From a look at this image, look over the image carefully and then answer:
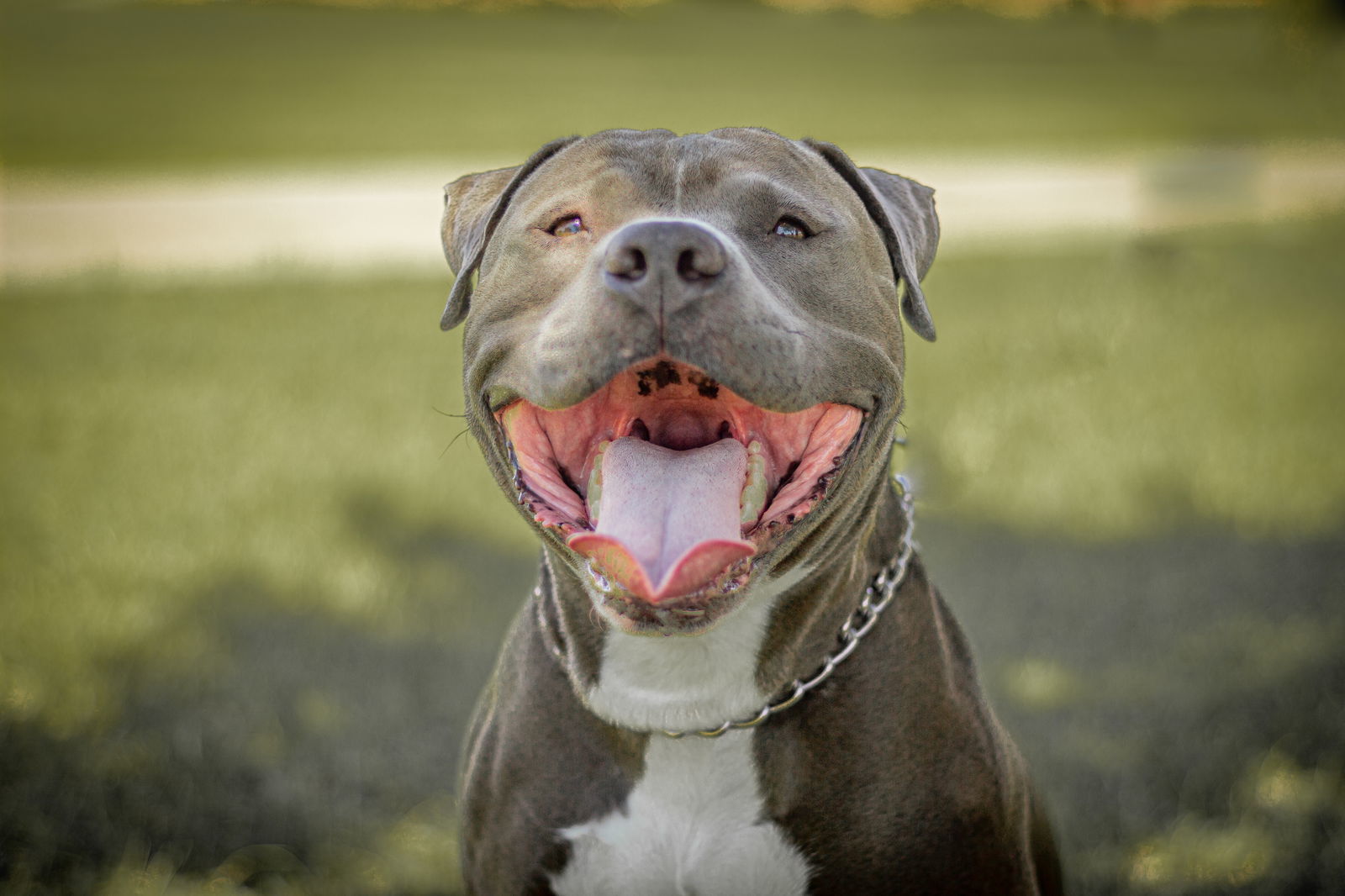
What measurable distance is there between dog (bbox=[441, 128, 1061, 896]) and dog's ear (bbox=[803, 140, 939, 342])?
1cm

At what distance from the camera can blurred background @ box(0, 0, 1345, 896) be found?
380 cm

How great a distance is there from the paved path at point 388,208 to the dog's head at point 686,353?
8686 mm

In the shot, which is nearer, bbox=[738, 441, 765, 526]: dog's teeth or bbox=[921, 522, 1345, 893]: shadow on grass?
bbox=[738, 441, 765, 526]: dog's teeth

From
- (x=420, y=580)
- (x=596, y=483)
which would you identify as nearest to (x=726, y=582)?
(x=596, y=483)

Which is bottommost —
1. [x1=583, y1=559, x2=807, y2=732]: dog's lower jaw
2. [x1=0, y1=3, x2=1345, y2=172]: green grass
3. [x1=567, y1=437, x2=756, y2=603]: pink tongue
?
[x1=583, y1=559, x2=807, y2=732]: dog's lower jaw

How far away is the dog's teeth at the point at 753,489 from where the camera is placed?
2229 mm

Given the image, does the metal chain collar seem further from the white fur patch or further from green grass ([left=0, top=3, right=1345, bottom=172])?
green grass ([left=0, top=3, right=1345, bottom=172])

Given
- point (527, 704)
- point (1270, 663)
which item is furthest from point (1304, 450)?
point (527, 704)

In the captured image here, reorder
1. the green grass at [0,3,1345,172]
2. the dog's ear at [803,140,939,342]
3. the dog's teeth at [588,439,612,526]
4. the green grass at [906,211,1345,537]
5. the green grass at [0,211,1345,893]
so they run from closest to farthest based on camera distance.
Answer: the dog's teeth at [588,439,612,526] → the dog's ear at [803,140,939,342] → the green grass at [0,211,1345,893] → the green grass at [906,211,1345,537] → the green grass at [0,3,1345,172]

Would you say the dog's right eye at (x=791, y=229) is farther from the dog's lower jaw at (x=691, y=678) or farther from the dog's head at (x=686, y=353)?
the dog's lower jaw at (x=691, y=678)

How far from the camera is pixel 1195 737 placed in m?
4.18

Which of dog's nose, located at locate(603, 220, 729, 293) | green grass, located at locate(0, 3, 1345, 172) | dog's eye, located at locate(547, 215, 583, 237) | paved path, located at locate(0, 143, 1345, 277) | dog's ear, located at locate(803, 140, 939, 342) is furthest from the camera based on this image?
green grass, located at locate(0, 3, 1345, 172)

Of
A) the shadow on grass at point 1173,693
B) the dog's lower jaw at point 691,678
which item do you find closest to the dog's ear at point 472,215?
the dog's lower jaw at point 691,678

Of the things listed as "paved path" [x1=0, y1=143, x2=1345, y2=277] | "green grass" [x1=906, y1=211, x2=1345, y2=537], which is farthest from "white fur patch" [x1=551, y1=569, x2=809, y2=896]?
"paved path" [x1=0, y1=143, x2=1345, y2=277]
